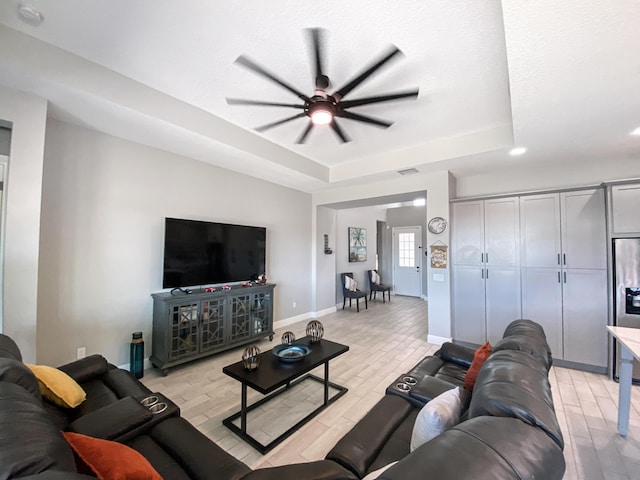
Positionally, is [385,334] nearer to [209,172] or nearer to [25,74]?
[209,172]

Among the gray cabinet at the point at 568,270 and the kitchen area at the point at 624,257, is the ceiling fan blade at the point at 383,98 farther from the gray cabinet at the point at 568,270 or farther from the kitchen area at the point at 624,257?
the kitchen area at the point at 624,257

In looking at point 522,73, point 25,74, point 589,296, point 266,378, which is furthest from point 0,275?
point 589,296

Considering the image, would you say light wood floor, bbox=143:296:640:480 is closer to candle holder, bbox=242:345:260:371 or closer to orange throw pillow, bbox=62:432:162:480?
candle holder, bbox=242:345:260:371

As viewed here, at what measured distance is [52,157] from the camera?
8.59ft

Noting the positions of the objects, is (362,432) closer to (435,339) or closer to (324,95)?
(324,95)

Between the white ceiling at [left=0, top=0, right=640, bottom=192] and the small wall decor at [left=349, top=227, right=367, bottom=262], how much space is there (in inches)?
152

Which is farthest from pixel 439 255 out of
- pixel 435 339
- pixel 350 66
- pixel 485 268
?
pixel 350 66

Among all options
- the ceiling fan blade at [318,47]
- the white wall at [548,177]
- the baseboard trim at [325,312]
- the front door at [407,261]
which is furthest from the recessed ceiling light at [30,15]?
the front door at [407,261]

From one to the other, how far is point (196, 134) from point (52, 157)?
4.45 feet

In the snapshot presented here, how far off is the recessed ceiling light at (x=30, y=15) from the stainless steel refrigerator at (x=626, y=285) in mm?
5528

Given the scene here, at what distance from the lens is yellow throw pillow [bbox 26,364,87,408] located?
1.45 meters

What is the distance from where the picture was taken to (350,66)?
2.19 meters

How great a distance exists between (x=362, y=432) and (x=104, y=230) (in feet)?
10.5

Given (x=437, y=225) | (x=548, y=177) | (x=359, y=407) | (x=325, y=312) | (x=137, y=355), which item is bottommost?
(x=359, y=407)
